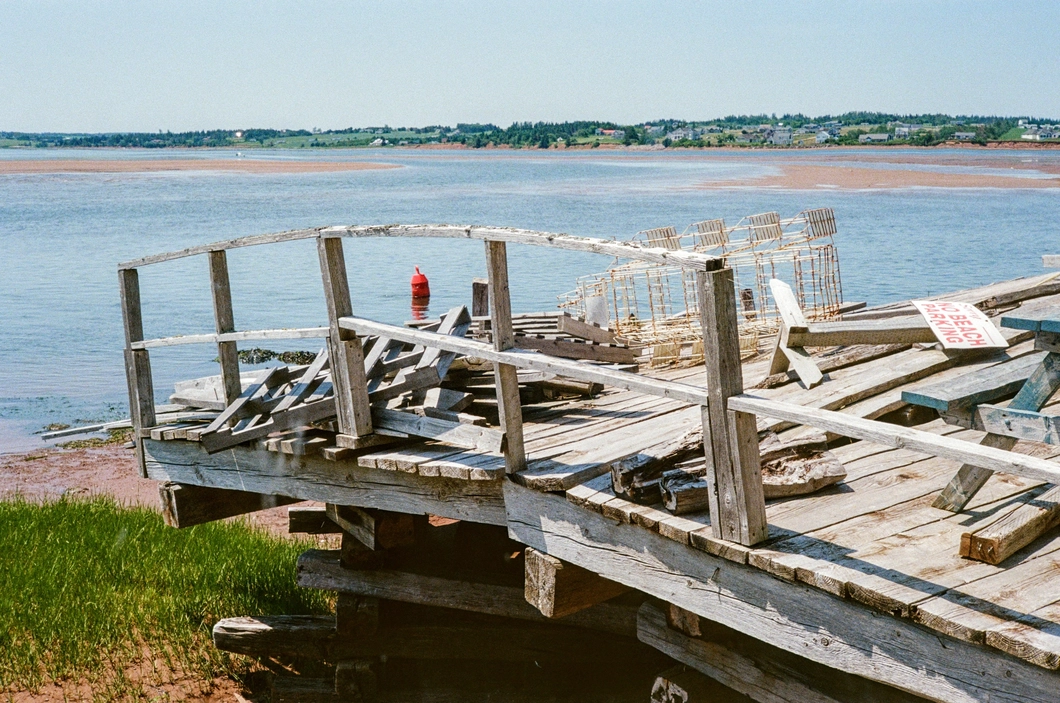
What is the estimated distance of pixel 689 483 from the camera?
4461mm

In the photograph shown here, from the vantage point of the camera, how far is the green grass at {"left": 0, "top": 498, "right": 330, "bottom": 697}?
8.09 metres

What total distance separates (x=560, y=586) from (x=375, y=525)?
2166 millimetres

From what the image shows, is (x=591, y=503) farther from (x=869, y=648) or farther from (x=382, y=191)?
(x=382, y=191)

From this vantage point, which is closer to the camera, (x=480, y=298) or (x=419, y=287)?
(x=480, y=298)

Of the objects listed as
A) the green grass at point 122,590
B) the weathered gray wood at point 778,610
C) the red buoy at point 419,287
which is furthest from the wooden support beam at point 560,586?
the red buoy at point 419,287

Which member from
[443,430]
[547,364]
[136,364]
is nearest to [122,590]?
[136,364]

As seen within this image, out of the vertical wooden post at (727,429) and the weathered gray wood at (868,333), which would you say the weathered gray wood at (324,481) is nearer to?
the vertical wooden post at (727,429)

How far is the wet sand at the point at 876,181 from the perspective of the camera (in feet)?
223

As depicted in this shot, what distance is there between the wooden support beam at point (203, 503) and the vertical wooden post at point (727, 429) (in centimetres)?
412

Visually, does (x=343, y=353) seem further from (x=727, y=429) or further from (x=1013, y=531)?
(x=1013, y=531)

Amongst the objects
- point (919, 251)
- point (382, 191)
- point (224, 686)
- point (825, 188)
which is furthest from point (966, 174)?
point (224, 686)

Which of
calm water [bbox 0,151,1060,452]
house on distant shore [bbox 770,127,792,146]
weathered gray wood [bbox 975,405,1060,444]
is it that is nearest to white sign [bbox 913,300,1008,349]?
weathered gray wood [bbox 975,405,1060,444]

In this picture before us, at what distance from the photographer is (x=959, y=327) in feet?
17.1

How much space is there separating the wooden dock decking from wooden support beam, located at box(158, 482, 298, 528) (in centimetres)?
37
